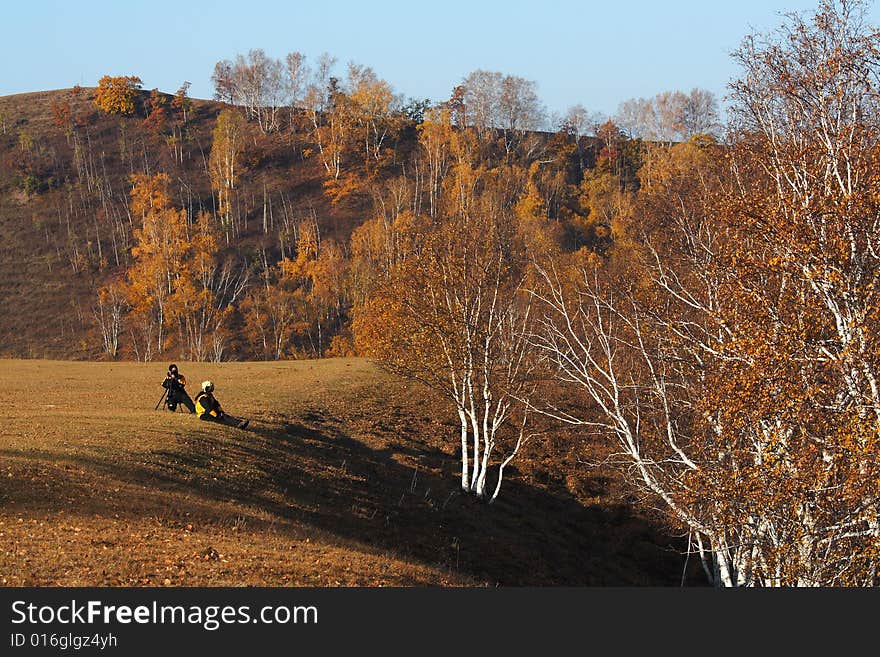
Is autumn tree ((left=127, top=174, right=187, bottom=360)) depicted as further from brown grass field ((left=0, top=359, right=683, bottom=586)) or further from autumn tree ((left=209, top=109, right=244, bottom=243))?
brown grass field ((left=0, top=359, right=683, bottom=586))

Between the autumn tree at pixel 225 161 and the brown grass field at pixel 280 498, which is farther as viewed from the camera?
the autumn tree at pixel 225 161

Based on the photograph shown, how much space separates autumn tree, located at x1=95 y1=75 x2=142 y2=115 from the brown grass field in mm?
124678

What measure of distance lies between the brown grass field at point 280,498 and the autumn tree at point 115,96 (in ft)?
409

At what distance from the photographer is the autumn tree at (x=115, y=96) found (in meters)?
178

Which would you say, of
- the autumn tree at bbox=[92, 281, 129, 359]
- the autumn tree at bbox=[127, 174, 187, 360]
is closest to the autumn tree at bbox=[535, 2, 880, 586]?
the autumn tree at bbox=[127, 174, 187, 360]

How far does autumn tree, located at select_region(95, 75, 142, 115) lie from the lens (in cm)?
17788

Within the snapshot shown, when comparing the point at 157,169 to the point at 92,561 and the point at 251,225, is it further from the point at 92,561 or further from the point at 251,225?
the point at 92,561

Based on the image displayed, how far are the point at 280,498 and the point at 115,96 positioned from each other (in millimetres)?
165628

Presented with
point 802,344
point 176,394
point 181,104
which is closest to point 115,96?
point 181,104

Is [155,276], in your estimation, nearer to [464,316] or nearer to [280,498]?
A: [464,316]

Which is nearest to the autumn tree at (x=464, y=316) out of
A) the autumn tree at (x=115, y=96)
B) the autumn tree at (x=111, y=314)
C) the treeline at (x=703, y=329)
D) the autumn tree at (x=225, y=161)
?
the treeline at (x=703, y=329)

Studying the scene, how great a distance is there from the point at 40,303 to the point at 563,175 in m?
93.9

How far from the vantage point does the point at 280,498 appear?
106 feet

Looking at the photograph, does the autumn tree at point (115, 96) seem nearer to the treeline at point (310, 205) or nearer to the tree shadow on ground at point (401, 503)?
the treeline at point (310, 205)
